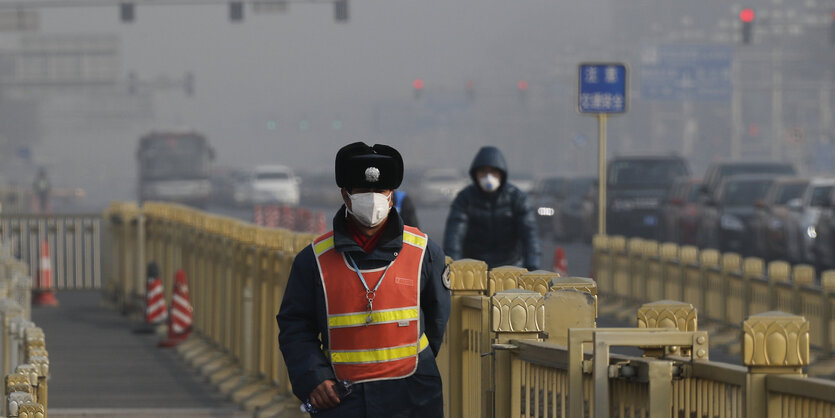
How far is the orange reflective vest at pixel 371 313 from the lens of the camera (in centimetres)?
550

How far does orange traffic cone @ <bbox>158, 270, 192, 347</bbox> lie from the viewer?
16.6m

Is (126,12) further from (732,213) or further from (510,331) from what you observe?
(510,331)

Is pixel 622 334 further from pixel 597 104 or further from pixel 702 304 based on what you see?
pixel 597 104

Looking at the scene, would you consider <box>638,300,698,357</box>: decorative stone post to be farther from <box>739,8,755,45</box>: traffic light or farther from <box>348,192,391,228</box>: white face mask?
<box>739,8,755,45</box>: traffic light

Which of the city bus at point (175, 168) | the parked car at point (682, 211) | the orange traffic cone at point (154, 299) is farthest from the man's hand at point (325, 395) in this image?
the city bus at point (175, 168)

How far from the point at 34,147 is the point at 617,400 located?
172314mm

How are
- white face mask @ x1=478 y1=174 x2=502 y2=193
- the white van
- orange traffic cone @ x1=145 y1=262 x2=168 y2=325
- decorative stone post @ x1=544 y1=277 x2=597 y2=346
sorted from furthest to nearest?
1. the white van
2. orange traffic cone @ x1=145 y1=262 x2=168 y2=325
3. white face mask @ x1=478 y1=174 x2=502 y2=193
4. decorative stone post @ x1=544 y1=277 x2=597 y2=346

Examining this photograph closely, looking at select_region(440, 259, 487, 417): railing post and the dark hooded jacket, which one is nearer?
select_region(440, 259, 487, 417): railing post

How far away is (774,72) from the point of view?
113688 millimetres

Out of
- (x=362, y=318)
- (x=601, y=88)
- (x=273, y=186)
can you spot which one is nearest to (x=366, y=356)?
(x=362, y=318)

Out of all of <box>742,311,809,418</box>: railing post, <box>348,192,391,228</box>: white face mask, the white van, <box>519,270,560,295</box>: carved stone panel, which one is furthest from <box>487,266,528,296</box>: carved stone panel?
the white van

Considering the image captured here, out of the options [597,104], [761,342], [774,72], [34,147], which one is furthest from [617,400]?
[34,147]

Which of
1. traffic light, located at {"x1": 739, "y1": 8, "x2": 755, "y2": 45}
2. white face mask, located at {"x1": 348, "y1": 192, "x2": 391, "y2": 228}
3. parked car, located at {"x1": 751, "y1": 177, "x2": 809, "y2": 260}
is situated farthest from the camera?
traffic light, located at {"x1": 739, "y1": 8, "x2": 755, "y2": 45}

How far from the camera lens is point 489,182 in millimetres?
11391
